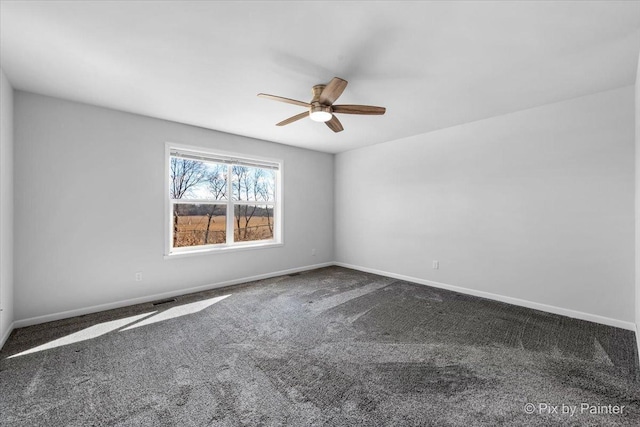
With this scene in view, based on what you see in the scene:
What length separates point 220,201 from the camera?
4289 mm

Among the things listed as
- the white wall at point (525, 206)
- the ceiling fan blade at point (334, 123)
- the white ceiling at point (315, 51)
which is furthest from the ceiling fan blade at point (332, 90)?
the white wall at point (525, 206)

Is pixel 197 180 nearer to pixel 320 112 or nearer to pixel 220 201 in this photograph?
pixel 220 201

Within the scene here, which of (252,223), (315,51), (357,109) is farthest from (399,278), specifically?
(315,51)

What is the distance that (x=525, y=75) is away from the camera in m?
2.50

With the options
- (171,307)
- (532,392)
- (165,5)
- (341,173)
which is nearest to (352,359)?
(532,392)

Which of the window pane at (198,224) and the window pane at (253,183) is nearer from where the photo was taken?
the window pane at (198,224)

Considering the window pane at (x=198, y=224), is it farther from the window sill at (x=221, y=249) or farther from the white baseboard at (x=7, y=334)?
the white baseboard at (x=7, y=334)

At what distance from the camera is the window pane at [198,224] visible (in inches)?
155

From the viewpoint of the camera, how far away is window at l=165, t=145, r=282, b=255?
12.9 ft

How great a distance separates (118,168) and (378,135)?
367cm

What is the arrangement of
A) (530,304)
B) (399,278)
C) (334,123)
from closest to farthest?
(334,123) < (530,304) < (399,278)

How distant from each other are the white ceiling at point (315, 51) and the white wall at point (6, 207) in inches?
10.6

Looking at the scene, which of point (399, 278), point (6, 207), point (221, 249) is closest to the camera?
point (6, 207)

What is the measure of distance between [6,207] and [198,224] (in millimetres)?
1941
